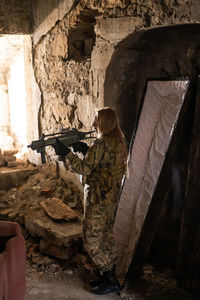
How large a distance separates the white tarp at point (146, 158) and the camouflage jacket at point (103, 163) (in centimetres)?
42

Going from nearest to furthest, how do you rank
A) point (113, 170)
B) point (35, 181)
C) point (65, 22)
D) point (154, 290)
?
point (113, 170) → point (154, 290) → point (65, 22) → point (35, 181)

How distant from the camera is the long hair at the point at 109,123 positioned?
2939 mm

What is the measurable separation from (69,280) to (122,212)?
88 cm

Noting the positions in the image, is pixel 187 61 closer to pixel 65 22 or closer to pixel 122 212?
pixel 122 212

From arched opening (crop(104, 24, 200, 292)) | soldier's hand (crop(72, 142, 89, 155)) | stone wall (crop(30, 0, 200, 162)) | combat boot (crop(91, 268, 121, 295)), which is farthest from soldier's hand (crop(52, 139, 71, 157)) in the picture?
combat boot (crop(91, 268, 121, 295))

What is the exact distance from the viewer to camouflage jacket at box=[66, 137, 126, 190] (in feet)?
9.60

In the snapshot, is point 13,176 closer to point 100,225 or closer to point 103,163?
point 100,225

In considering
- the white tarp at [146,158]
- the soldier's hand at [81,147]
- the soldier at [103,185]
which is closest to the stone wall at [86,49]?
the white tarp at [146,158]

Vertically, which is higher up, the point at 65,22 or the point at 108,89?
the point at 65,22

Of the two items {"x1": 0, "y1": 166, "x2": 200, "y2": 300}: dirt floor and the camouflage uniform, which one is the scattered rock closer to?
{"x1": 0, "y1": 166, "x2": 200, "y2": 300}: dirt floor

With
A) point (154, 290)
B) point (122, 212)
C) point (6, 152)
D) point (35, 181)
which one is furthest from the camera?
point (6, 152)

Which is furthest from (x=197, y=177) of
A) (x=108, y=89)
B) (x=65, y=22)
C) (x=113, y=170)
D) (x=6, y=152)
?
(x=6, y=152)

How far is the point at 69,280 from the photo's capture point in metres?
3.38

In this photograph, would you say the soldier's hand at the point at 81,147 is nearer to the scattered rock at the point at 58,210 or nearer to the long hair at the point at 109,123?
the long hair at the point at 109,123
